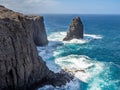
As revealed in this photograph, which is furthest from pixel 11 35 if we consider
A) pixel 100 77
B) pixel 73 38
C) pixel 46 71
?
pixel 73 38

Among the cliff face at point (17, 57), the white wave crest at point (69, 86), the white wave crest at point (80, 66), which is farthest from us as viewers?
the white wave crest at point (80, 66)

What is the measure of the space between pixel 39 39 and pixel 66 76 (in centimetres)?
3684

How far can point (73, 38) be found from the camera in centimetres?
10362

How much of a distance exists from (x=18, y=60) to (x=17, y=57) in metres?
0.67

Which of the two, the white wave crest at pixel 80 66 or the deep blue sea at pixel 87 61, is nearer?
the deep blue sea at pixel 87 61

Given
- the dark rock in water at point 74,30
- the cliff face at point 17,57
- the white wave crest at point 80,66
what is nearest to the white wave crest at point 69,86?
the cliff face at point 17,57

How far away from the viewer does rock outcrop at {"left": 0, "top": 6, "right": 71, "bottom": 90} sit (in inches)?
1631

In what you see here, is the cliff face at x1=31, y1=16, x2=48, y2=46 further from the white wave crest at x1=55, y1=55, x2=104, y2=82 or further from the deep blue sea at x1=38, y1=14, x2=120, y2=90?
the white wave crest at x1=55, y1=55, x2=104, y2=82

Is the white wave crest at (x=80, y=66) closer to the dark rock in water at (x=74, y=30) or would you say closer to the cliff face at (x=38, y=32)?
the cliff face at (x=38, y=32)

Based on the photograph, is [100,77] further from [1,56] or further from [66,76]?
[1,56]

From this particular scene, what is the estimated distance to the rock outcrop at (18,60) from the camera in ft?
136

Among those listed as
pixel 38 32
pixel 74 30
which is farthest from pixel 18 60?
pixel 74 30

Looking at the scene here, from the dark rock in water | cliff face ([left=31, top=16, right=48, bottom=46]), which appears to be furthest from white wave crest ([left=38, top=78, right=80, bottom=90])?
the dark rock in water

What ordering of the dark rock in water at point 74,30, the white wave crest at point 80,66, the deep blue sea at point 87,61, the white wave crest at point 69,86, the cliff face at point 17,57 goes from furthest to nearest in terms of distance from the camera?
1. the dark rock in water at point 74,30
2. the white wave crest at point 80,66
3. the deep blue sea at point 87,61
4. the white wave crest at point 69,86
5. the cliff face at point 17,57
